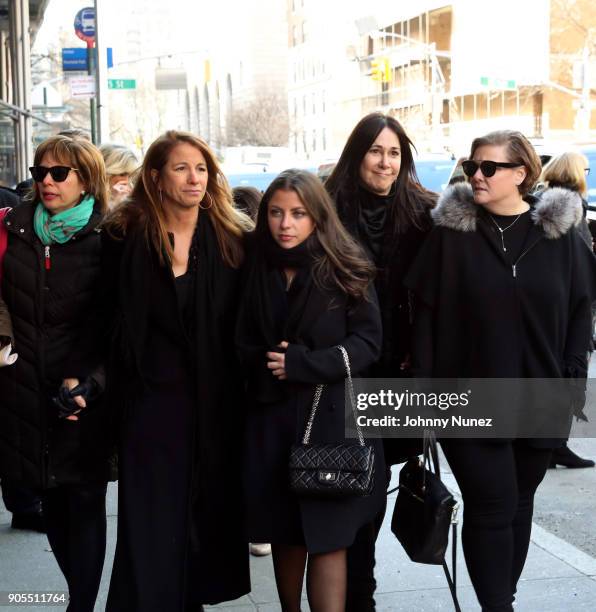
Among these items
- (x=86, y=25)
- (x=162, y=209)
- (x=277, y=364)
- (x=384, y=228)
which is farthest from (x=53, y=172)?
(x=86, y=25)

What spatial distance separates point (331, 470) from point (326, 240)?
0.84 m

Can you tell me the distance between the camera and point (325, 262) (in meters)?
3.77

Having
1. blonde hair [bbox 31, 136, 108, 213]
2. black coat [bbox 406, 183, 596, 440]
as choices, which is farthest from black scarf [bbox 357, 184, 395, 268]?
blonde hair [bbox 31, 136, 108, 213]

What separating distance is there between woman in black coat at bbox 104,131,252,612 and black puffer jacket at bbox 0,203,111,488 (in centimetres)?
12

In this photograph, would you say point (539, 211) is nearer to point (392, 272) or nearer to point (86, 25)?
point (392, 272)

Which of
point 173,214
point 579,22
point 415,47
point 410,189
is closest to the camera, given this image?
point 173,214

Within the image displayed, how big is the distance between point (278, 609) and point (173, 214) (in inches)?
69.9

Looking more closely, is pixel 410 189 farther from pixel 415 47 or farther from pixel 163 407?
pixel 415 47

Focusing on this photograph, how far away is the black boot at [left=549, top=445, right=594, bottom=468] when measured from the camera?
7.25m

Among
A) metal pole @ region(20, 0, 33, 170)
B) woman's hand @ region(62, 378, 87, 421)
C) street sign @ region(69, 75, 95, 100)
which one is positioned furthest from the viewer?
street sign @ region(69, 75, 95, 100)

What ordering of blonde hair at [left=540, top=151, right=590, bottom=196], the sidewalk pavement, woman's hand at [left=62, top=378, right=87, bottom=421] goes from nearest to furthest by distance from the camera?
woman's hand at [left=62, top=378, right=87, bottom=421] → the sidewalk pavement → blonde hair at [left=540, top=151, right=590, bottom=196]

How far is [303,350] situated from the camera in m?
3.64

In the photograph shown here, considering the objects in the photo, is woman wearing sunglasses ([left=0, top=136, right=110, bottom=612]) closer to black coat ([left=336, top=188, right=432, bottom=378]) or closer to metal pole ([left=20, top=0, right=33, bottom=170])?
black coat ([left=336, top=188, right=432, bottom=378])

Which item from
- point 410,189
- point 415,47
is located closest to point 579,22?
point 415,47
